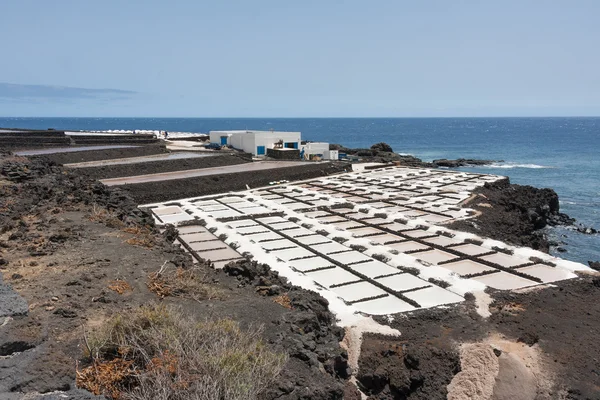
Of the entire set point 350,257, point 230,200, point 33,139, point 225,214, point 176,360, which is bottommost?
point 350,257

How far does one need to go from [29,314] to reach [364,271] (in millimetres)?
10245

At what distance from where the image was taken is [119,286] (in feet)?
29.9

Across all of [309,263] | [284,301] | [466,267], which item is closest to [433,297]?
[466,267]

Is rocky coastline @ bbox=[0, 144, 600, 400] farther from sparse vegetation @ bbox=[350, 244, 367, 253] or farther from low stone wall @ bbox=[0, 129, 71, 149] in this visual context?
low stone wall @ bbox=[0, 129, 71, 149]

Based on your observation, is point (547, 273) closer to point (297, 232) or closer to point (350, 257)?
point (350, 257)

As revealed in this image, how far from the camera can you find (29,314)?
7492mm

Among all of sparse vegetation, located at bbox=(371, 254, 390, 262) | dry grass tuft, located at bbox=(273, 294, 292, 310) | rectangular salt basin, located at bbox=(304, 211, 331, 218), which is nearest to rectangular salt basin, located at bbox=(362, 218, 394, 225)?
rectangular salt basin, located at bbox=(304, 211, 331, 218)

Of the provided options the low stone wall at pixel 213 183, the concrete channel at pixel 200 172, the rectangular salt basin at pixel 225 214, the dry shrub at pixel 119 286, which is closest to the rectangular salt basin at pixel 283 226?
the rectangular salt basin at pixel 225 214

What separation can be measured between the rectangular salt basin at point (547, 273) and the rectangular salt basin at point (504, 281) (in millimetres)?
639

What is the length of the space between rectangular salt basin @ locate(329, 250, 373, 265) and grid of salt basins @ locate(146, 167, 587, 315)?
1.5 inches

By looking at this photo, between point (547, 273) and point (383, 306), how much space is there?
664 centimetres

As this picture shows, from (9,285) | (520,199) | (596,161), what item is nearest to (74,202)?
(9,285)

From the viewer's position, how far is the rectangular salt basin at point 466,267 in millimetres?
15477

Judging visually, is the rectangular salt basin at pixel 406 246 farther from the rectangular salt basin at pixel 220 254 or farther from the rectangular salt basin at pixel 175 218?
the rectangular salt basin at pixel 175 218
